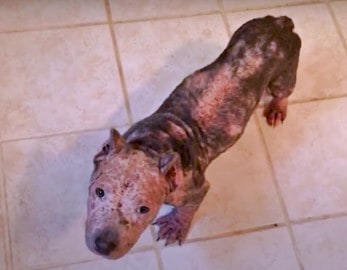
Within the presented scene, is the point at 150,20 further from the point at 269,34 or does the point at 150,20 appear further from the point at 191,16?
the point at 269,34

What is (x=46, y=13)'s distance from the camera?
2139mm

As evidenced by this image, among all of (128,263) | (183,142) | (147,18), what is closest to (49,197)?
(128,263)

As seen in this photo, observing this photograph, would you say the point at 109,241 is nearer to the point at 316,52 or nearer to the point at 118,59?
the point at 118,59

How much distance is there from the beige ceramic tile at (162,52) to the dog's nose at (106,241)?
0.72m

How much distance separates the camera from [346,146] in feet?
6.58

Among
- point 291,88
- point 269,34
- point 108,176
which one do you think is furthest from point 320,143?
point 108,176

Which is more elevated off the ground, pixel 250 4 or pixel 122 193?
pixel 250 4

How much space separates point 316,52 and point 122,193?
1.12 m

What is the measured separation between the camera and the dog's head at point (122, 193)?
4.24ft

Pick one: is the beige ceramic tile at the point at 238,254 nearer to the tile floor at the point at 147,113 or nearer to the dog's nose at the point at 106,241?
the tile floor at the point at 147,113

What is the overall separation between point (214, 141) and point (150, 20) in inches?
26.9

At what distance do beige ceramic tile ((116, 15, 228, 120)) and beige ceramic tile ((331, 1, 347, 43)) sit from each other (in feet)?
1.37

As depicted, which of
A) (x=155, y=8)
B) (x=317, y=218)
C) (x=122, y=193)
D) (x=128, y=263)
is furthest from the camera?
(x=155, y=8)

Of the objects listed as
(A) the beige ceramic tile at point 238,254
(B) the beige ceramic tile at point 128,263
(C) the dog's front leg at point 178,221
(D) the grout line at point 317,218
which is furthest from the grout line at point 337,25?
(B) the beige ceramic tile at point 128,263
